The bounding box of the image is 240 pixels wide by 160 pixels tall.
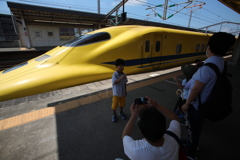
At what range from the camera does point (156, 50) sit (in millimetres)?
5844

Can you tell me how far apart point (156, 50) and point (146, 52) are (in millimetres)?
697

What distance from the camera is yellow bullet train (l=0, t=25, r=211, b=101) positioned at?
3.36m

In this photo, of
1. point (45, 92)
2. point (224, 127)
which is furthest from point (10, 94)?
point (224, 127)

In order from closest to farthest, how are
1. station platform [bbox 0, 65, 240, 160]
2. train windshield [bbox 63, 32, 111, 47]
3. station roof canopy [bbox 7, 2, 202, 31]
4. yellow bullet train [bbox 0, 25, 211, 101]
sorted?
station platform [bbox 0, 65, 240, 160], yellow bullet train [bbox 0, 25, 211, 101], train windshield [bbox 63, 32, 111, 47], station roof canopy [bbox 7, 2, 202, 31]

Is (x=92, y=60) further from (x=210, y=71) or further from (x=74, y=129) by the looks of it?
(x=210, y=71)

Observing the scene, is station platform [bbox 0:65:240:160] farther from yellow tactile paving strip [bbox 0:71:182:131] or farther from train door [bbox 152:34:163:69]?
train door [bbox 152:34:163:69]

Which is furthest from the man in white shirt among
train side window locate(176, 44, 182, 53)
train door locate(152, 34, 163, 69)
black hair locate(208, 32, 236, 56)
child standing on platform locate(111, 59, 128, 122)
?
train side window locate(176, 44, 182, 53)

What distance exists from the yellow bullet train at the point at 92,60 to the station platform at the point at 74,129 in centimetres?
45

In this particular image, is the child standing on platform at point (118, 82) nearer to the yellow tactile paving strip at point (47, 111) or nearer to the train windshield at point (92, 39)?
the yellow tactile paving strip at point (47, 111)

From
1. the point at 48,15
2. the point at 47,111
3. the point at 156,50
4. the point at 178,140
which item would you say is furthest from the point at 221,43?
the point at 48,15

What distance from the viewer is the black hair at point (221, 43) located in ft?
4.53

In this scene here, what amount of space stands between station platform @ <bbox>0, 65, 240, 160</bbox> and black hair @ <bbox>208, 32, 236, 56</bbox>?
5.04 feet

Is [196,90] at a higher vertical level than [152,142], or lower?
higher

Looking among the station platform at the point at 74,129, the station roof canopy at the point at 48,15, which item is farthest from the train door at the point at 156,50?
the station roof canopy at the point at 48,15
